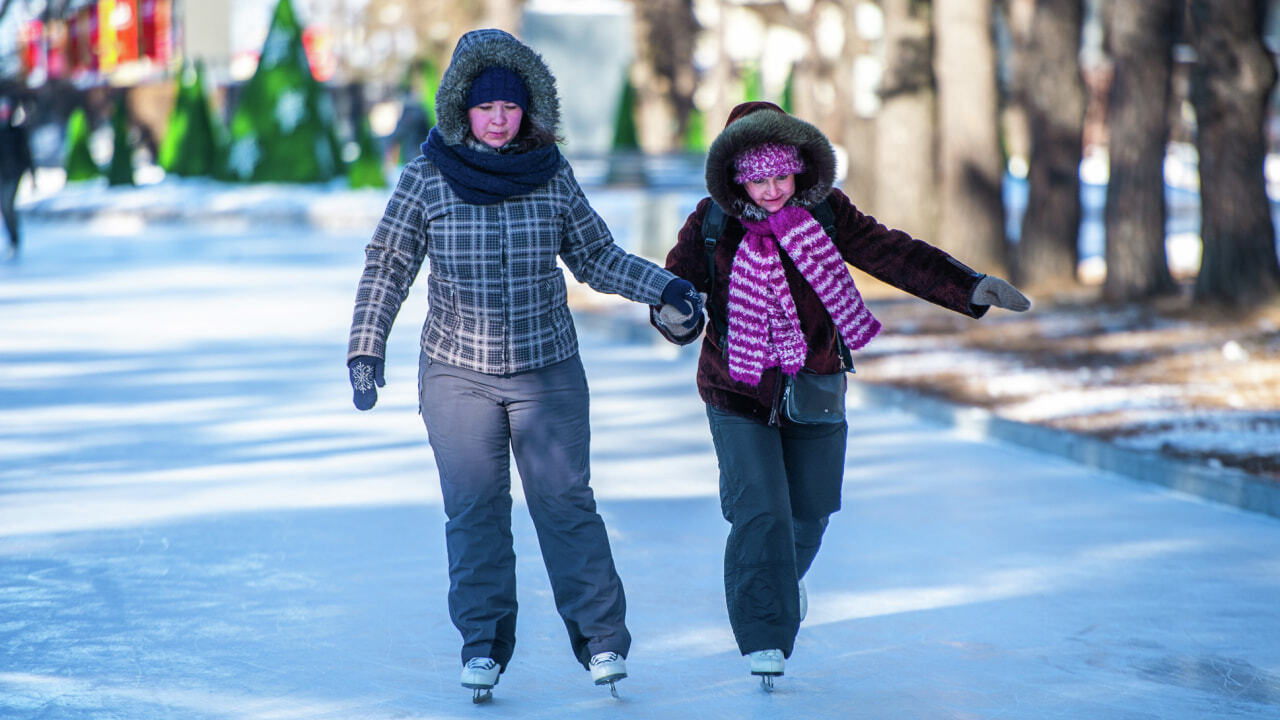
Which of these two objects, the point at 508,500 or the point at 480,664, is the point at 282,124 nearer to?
the point at 508,500

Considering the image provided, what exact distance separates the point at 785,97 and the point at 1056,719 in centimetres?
4099

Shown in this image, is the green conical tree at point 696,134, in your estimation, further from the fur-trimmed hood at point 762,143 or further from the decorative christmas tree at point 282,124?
the fur-trimmed hood at point 762,143

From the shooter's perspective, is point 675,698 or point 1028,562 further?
point 1028,562

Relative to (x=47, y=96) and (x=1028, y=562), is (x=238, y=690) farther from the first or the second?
(x=47, y=96)

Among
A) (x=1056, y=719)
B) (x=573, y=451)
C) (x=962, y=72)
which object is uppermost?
(x=962, y=72)

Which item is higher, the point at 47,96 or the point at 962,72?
the point at 47,96

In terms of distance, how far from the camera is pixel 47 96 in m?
60.6

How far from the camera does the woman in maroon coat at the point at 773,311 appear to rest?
15.5 ft

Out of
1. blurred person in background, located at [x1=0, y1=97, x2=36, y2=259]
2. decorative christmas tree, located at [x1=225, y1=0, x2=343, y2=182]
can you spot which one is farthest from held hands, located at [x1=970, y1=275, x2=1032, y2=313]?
decorative christmas tree, located at [x1=225, y1=0, x2=343, y2=182]

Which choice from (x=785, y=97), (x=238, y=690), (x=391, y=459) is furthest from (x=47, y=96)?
(x=238, y=690)

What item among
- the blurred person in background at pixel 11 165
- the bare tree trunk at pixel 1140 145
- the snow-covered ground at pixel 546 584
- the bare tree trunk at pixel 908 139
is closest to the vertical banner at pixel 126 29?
the blurred person in background at pixel 11 165

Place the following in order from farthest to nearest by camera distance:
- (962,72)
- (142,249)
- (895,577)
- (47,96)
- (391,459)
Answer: (47,96) → (142,249) → (962,72) → (391,459) → (895,577)

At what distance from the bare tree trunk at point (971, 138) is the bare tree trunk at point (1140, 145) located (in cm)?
240

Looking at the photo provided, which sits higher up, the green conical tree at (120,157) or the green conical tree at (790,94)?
the green conical tree at (790,94)
